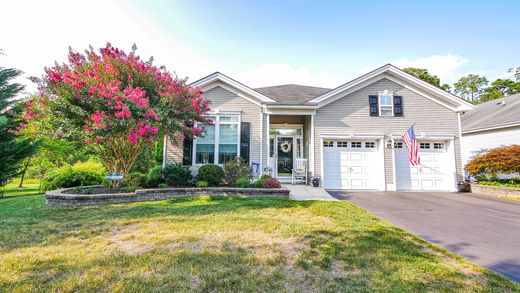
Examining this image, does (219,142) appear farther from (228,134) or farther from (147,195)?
(147,195)

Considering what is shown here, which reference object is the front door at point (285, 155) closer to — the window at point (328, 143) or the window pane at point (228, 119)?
the window at point (328, 143)

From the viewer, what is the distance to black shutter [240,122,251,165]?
9.50m

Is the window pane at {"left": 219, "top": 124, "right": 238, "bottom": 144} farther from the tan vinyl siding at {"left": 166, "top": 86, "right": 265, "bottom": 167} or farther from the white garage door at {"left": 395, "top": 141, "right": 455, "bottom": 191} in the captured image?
the white garage door at {"left": 395, "top": 141, "right": 455, "bottom": 191}

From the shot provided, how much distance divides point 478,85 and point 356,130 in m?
39.5

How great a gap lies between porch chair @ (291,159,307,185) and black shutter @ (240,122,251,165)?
254 centimetres

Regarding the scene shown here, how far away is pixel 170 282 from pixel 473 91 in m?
49.0

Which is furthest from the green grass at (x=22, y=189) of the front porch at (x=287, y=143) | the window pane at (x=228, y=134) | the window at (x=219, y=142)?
the front porch at (x=287, y=143)

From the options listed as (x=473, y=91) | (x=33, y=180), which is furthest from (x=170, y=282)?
(x=473, y=91)

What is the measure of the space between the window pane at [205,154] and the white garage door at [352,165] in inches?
205

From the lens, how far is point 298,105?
31.6 feet

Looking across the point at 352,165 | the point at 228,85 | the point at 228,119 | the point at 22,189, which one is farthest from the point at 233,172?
the point at 22,189

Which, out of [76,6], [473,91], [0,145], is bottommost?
[0,145]

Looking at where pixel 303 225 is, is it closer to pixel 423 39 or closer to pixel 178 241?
pixel 178 241

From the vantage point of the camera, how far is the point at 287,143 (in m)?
11.1
